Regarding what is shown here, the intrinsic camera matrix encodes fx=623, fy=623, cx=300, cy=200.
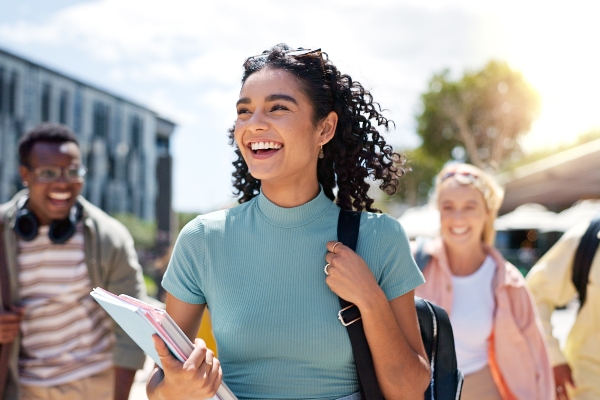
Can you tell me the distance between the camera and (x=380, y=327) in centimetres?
183

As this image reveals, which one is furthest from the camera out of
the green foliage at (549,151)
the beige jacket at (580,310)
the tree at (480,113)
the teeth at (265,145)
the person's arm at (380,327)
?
the green foliage at (549,151)

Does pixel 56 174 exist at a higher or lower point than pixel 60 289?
higher

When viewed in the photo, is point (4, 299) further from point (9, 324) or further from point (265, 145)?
point (265, 145)

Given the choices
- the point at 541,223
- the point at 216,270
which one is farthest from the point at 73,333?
the point at 541,223

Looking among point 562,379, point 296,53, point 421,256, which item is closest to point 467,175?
point 421,256

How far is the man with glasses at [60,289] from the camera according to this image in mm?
3453

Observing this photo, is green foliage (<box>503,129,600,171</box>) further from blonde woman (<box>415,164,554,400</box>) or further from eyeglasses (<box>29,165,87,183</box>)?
eyeglasses (<box>29,165,87,183</box>)

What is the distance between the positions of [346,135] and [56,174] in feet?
6.99

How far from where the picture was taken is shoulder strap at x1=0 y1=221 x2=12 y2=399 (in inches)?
130

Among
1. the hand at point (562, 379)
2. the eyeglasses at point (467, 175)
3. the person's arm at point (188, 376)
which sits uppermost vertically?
the eyeglasses at point (467, 175)

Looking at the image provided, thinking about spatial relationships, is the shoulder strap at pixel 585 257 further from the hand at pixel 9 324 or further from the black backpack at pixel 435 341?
the hand at pixel 9 324

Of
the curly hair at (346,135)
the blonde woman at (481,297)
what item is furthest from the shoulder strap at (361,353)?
the blonde woman at (481,297)

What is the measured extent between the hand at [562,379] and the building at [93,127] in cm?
1947

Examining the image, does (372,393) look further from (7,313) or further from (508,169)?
(508,169)
